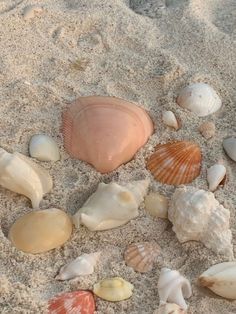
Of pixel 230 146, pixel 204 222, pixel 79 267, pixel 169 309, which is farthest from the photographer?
pixel 230 146

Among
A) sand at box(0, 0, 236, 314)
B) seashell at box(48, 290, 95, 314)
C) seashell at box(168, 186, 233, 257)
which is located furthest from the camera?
seashell at box(168, 186, 233, 257)

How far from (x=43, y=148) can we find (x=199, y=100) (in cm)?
67

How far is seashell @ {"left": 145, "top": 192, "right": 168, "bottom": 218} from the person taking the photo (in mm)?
2111

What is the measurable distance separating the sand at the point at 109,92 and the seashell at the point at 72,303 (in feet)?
0.09

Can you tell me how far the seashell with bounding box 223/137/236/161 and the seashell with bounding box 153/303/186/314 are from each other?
2.32ft

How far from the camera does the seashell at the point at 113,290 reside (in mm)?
1858

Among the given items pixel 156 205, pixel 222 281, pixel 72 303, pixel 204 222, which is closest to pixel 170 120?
pixel 156 205

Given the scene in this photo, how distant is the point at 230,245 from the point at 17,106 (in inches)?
38.4

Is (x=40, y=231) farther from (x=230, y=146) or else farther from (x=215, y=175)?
(x=230, y=146)

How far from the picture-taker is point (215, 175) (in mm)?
2227

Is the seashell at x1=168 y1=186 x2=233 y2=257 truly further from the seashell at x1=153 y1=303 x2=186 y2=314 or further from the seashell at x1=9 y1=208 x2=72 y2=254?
the seashell at x1=9 y1=208 x2=72 y2=254

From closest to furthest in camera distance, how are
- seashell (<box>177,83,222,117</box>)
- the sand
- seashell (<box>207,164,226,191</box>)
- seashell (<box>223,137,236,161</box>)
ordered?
1. the sand
2. seashell (<box>207,164,226,191</box>)
3. seashell (<box>223,137,236,161</box>)
4. seashell (<box>177,83,222,117</box>)

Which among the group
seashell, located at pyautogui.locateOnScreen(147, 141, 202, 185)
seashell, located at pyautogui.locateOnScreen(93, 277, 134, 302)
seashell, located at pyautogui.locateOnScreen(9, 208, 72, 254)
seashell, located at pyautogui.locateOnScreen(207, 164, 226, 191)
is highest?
seashell, located at pyautogui.locateOnScreen(207, 164, 226, 191)

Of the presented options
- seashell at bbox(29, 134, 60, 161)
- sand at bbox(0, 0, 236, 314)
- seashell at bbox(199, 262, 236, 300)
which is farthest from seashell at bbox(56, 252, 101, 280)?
seashell at bbox(29, 134, 60, 161)
